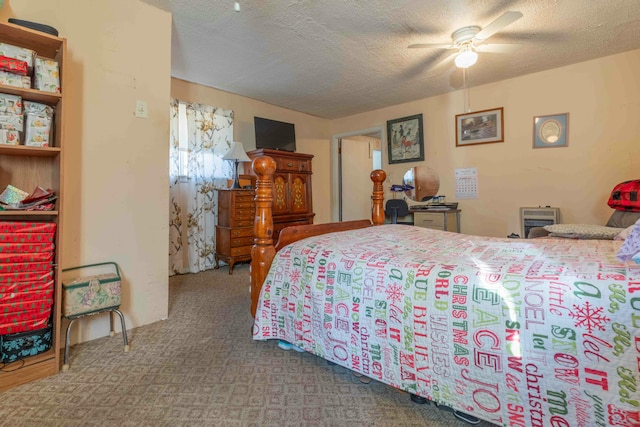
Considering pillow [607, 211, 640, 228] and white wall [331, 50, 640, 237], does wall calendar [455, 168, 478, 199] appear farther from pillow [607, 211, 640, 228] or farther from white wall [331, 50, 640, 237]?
pillow [607, 211, 640, 228]

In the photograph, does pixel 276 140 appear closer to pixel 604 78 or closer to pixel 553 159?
pixel 553 159

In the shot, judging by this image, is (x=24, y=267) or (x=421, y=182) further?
(x=421, y=182)

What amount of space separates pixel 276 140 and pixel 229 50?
1.53 meters

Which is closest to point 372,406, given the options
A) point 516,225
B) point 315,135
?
point 516,225

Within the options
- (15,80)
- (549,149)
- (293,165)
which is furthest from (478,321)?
(293,165)

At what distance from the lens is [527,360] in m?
0.94

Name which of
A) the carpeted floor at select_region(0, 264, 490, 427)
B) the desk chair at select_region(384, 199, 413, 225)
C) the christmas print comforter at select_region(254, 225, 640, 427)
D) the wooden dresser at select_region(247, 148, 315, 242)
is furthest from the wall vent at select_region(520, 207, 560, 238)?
the carpeted floor at select_region(0, 264, 490, 427)

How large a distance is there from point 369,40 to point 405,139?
208 centimetres

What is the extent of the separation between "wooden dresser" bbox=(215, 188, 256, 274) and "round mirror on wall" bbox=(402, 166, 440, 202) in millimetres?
2441

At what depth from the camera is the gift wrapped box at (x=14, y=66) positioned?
1.40 metres

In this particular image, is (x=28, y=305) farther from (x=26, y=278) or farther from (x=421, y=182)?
(x=421, y=182)

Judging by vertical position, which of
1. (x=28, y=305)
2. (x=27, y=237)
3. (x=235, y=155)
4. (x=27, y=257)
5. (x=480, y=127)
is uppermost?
(x=480, y=127)

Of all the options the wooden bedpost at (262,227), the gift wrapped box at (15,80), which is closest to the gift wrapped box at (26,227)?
the gift wrapped box at (15,80)

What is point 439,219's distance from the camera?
371 cm
